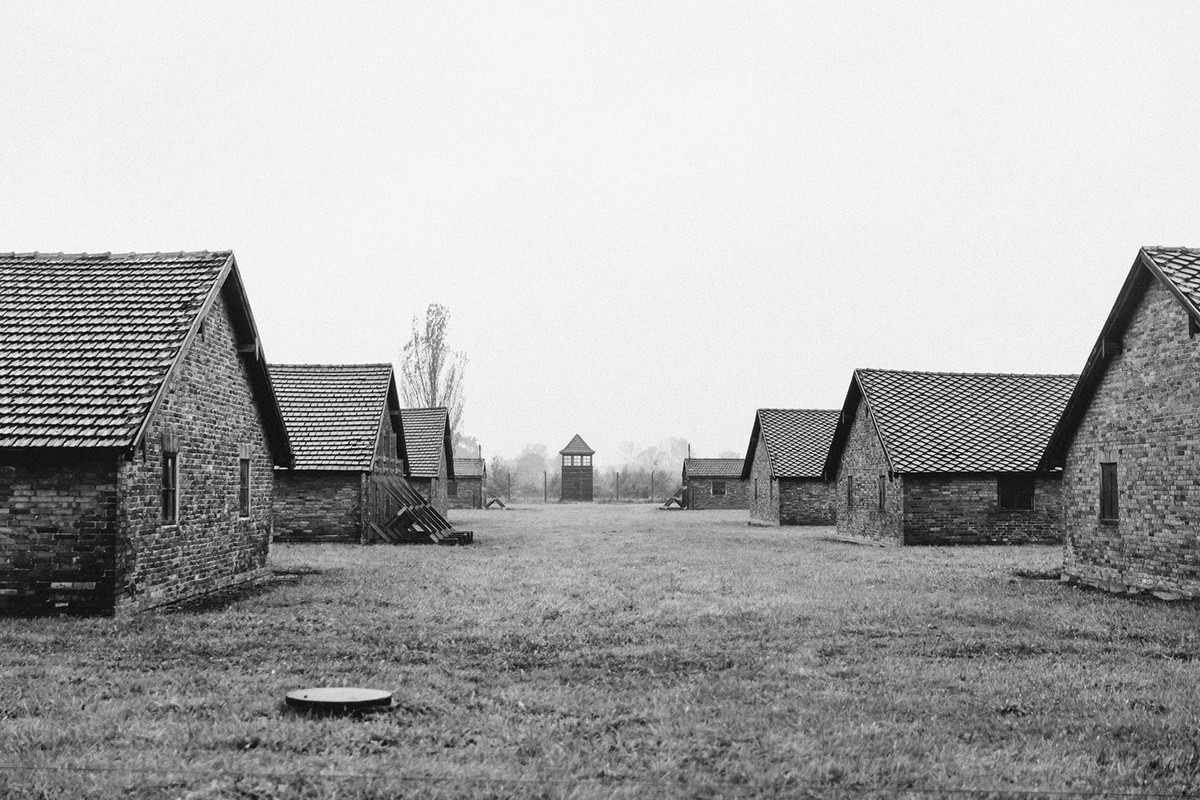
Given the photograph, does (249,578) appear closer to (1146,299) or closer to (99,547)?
(99,547)

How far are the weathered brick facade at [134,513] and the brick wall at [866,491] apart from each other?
18.2 meters

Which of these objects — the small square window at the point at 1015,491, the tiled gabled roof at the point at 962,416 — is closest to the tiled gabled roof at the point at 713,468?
the tiled gabled roof at the point at 962,416

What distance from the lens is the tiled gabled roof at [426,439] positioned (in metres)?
41.1

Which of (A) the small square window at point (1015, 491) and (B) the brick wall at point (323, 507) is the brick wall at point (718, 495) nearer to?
(A) the small square window at point (1015, 491)

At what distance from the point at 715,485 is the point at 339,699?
60.0 meters

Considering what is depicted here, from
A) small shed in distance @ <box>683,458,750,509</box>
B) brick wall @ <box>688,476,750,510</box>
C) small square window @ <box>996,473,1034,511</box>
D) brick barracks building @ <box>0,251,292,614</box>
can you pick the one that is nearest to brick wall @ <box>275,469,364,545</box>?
brick barracks building @ <box>0,251,292,614</box>

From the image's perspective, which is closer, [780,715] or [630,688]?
[780,715]

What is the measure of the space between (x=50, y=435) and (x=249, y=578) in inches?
226

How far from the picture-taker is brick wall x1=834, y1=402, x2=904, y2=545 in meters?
27.9

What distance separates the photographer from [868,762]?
6266 mm

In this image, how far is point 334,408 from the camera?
97.7ft

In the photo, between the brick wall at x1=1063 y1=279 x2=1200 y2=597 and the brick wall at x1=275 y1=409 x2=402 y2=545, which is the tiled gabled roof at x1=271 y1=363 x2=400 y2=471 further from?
the brick wall at x1=1063 y1=279 x2=1200 y2=597

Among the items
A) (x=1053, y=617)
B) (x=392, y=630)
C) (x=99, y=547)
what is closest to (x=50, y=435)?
(x=99, y=547)

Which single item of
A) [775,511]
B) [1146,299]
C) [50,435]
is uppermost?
[1146,299]
